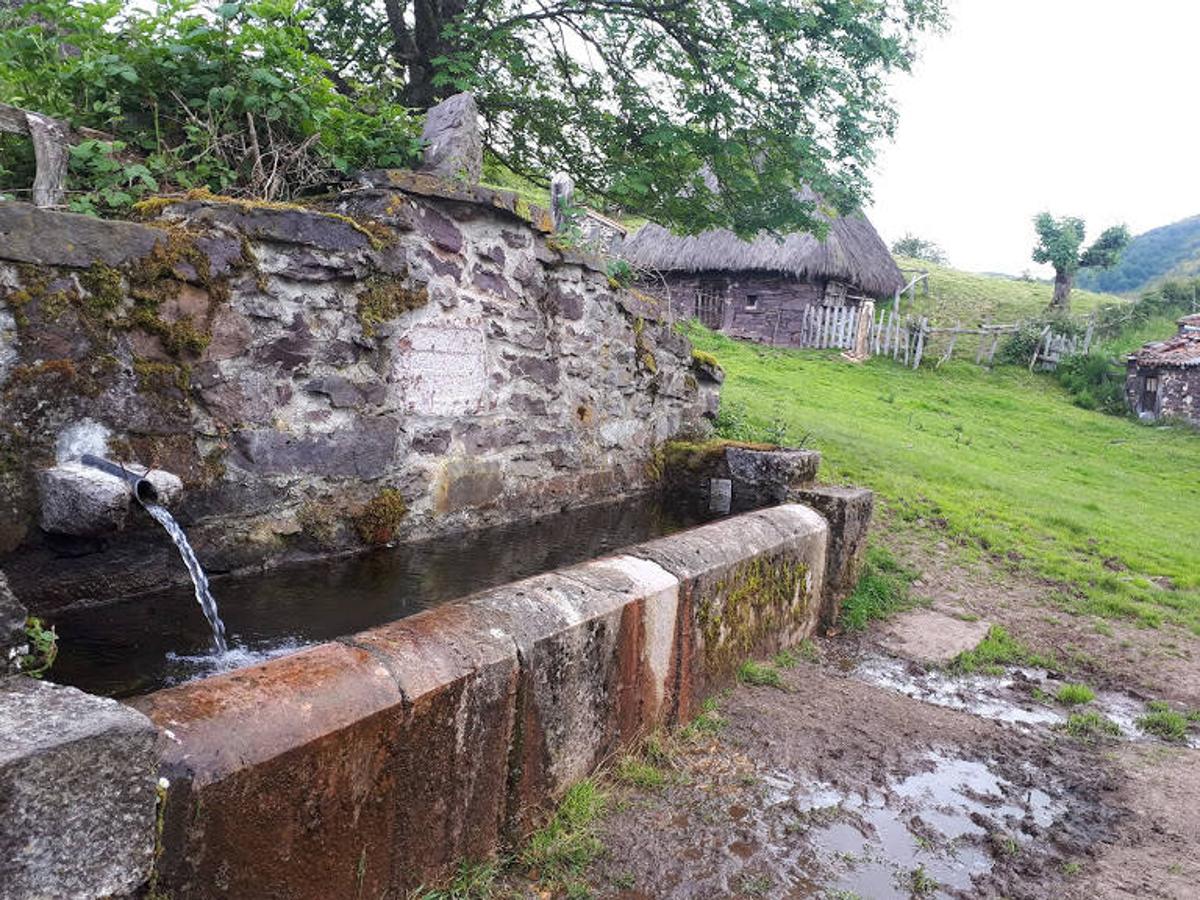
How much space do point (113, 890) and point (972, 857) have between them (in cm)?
240

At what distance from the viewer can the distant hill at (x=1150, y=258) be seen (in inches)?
2645

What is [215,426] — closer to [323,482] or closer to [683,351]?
[323,482]

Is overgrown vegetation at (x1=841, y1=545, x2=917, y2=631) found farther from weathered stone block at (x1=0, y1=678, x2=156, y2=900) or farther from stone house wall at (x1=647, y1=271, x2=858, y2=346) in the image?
stone house wall at (x1=647, y1=271, x2=858, y2=346)

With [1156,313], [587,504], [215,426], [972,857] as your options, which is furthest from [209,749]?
[1156,313]

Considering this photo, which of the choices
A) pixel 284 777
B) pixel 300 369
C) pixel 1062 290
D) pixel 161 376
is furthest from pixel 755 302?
pixel 284 777

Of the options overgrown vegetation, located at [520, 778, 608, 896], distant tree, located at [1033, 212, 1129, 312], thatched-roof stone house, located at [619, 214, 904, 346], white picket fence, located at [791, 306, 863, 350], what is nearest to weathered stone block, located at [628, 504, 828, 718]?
overgrown vegetation, located at [520, 778, 608, 896]

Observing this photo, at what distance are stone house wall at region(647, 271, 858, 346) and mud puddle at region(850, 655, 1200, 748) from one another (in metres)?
15.6

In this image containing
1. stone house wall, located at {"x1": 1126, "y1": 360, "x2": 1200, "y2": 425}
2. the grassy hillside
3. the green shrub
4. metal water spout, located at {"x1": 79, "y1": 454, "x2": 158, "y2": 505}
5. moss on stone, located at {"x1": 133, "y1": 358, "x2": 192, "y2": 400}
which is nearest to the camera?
metal water spout, located at {"x1": 79, "y1": 454, "x2": 158, "y2": 505}

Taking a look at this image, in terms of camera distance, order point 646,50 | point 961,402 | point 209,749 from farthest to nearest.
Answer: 1. point 961,402
2. point 646,50
3. point 209,749

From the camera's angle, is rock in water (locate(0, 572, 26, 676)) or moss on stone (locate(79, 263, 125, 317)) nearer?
rock in water (locate(0, 572, 26, 676))

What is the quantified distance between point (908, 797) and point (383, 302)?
3.00 m

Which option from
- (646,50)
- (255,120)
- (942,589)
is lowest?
(942,589)

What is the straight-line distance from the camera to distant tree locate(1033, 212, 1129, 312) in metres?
24.1

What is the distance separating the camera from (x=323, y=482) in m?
3.55
